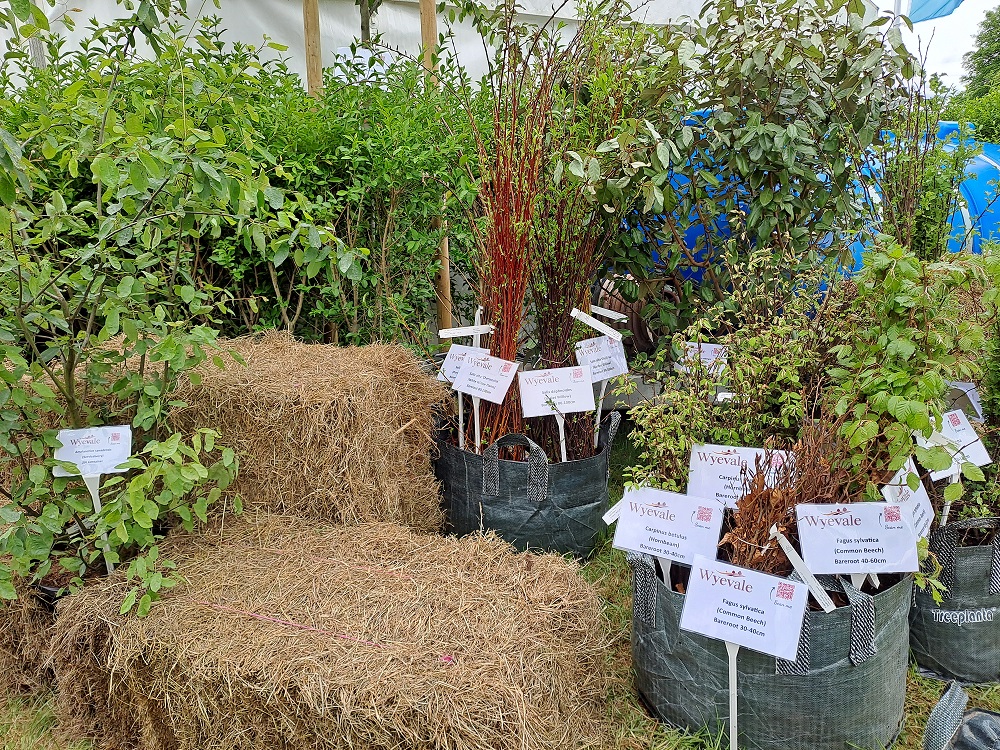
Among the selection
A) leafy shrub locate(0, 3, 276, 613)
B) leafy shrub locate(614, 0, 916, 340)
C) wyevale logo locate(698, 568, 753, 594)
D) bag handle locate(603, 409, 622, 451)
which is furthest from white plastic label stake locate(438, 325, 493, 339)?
wyevale logo locate(698, 568, 753, 594)

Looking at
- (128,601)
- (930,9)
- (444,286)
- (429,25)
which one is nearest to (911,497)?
(128,601)

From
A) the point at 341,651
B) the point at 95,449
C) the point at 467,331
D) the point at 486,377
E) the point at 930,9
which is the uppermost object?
the point at 930,9

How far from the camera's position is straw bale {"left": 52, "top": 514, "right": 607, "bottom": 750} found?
1.29 metres

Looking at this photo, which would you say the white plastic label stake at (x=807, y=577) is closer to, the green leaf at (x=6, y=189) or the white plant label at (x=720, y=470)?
the white plant label at (x=720, y=470)

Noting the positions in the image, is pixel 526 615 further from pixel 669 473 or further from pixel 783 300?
pixel 783 300

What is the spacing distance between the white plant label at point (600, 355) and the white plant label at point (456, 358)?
0.30 meters

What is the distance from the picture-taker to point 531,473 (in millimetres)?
2102

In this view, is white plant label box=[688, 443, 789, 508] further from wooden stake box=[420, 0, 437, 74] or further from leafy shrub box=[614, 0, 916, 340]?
wooden stake box=[420, 0, 437, 74]

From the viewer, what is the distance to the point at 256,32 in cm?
363

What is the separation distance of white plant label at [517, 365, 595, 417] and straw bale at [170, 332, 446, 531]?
364 millimetres

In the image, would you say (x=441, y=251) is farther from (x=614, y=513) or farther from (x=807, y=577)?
(x=807, y=577)

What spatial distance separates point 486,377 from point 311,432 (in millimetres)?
521

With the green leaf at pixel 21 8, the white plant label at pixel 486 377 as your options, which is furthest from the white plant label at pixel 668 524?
the green leaf at pixel 21 8

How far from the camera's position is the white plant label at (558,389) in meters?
2.13
